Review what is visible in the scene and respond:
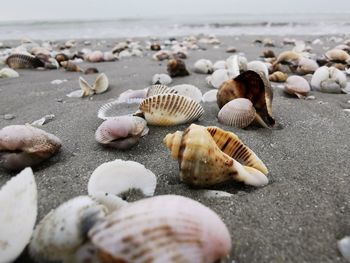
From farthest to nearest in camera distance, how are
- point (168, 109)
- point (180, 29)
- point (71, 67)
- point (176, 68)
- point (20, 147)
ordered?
1. point (180, 29)
2. point (71, 67)
3. point (176, 68)
4. point (168, 109)
5. point (20, 147)

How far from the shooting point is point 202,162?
143 centimetres

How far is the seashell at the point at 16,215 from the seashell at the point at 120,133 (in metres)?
0.75

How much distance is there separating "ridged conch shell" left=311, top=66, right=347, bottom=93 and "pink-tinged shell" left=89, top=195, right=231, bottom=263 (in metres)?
2.62

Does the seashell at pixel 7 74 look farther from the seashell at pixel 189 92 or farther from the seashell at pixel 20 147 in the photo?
the seashell at pixel 20 147

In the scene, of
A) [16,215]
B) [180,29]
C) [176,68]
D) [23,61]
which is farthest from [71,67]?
[180,29]

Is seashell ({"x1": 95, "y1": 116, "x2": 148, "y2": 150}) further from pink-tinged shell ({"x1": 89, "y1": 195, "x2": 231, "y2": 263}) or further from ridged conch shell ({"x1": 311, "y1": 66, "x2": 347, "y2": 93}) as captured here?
ridged conch shell ({"x1": 311, "y1": 66, "x2": 347, "y2": 93})

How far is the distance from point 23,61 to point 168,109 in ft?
11.5

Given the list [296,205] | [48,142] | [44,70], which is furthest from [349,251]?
[44,70]

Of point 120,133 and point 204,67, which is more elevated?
point 120,133

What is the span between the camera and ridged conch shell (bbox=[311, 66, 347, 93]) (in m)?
3.20

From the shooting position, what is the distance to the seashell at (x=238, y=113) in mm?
2170

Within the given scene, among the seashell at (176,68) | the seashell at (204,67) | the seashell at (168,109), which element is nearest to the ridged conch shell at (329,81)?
the seashell at (204,67)

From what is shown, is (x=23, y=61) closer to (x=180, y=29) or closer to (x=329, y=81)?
(x=329, y=81)

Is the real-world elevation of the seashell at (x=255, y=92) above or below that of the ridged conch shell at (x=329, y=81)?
above
